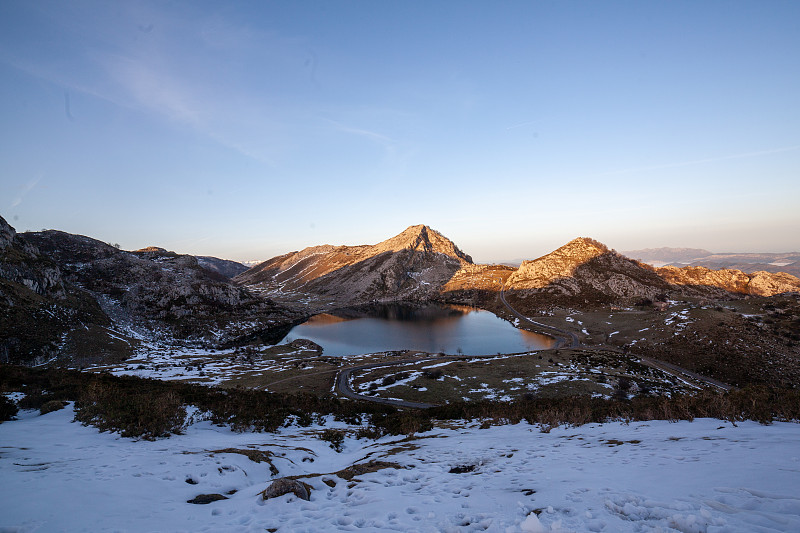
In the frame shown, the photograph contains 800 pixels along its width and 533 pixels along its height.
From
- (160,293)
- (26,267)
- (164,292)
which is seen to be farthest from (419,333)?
(26,267)

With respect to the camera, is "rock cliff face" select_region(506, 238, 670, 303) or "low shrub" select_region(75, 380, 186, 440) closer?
"low shrub" select_region(75, 380, 186, 440)

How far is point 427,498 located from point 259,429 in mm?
14203

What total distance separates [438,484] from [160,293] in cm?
14200

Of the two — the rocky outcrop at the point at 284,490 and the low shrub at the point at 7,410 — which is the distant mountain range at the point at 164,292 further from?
the rocky outcrop at the point at 284,490

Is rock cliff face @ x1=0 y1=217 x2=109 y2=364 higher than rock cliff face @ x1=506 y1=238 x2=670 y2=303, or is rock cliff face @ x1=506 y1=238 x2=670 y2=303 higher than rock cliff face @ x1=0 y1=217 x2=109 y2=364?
rock cliff face @ x1=0 y1=217 x2=109 y2=364

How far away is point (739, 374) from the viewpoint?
60312mm

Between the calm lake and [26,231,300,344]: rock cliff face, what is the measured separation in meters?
22.7

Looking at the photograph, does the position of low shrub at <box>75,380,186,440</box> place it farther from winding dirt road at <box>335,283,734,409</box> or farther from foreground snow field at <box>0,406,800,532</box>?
winding dirt road at <box>335,283,734,409</box>

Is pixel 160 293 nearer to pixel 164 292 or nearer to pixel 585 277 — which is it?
pixel 164 292

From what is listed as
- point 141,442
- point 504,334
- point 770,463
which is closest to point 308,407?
point 141,442

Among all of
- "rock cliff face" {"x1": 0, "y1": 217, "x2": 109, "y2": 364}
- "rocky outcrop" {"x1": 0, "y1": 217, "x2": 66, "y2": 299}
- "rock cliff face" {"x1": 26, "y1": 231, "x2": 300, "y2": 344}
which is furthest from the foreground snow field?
"rock cliff face" {"x1": 26, "y1": 231, "x2": 300, "y2": 344}

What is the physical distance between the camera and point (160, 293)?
119 metres

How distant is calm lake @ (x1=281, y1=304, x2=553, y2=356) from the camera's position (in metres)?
97.3

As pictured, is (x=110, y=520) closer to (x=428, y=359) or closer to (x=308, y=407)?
(x=308, y=407)
